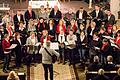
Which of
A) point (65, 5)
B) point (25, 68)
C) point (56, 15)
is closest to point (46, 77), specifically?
point (25, 68)

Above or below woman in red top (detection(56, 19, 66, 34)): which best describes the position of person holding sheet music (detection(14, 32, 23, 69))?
below

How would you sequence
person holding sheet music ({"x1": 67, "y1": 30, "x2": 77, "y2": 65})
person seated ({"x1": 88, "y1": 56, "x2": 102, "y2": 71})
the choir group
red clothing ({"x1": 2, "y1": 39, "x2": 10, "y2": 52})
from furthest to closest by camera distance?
person holding sheet music ({"x1": 67, "y1": 30, "x2": 77, "y2": 65})
the choir group
red clothing ({"x1": 2, "y1": 39, "x2": 10, "y2": 52})
person seated ({"x1": 88, "y1": 56, "x2": 102, "y2": 71})

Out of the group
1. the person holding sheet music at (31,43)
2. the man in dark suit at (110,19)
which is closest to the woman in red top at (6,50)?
the person holding sheet music at (31,43)

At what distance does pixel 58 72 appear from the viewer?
45.6ft

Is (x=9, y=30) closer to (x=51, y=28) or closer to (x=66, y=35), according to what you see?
(x=51, y=28)

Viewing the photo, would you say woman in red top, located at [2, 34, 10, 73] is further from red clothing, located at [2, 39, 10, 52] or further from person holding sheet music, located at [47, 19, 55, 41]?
person holding sheet music, located at [47, 19, 55, 41]

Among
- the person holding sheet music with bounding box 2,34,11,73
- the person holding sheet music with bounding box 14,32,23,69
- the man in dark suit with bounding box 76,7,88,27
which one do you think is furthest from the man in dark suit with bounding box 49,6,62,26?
the person holding sheet music with bounding box 2,34,11,73

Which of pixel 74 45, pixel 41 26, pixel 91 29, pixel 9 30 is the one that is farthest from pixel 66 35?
pixel 9 30

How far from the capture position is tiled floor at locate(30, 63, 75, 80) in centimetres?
1343

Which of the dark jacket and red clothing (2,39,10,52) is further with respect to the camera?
red clothing (2,39,10,52)

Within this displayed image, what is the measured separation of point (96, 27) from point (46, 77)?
4.04m

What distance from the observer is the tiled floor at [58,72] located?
13.4m

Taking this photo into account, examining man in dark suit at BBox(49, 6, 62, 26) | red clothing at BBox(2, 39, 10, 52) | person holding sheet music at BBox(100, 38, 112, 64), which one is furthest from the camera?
man in dark suit at BBox(49, 6, 62, 26)

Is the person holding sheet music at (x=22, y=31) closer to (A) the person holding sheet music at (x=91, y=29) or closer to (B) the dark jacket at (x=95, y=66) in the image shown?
(A) the person holding sheet music at (x=91, y=29)
